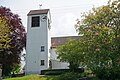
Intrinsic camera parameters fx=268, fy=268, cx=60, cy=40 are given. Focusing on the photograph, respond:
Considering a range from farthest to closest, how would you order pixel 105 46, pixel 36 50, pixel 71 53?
pixel 36 50
pixel 71 53
pixel 105 46

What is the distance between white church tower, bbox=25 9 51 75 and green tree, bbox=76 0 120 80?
74.7 ft

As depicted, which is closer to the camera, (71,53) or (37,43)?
(71,53)

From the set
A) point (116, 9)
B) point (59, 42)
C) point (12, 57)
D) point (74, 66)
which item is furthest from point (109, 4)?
point (59, 42)

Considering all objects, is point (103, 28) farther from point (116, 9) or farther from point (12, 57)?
point (12, 57)

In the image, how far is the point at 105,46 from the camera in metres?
19.5

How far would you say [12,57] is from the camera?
4053cm

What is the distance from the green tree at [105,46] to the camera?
1958 centimetres

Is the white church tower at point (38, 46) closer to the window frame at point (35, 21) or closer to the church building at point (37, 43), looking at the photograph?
the church building at point (37, 43)

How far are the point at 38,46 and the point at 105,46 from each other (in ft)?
85.8

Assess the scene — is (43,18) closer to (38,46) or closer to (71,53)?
(38,46)

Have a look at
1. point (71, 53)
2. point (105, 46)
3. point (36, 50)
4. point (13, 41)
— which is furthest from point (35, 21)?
point (105, 46)

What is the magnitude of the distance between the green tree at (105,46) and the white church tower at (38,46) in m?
22.8

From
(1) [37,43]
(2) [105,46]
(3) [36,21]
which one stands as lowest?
(2) [105,46]

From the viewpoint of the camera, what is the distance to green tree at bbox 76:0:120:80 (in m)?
19.6
